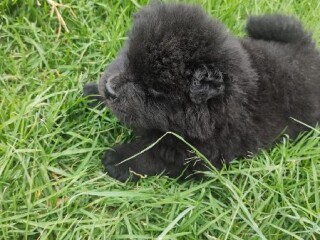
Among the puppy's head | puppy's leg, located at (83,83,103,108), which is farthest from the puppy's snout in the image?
puppy's leg, located at (83,83,103,108)

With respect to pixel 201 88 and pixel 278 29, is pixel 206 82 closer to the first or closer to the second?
pixel 201 88

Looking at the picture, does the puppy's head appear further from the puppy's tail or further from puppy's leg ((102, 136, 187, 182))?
the puppy's tail

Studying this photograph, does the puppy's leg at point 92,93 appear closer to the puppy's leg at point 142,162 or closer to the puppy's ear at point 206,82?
the puppy's leg at point 142,162

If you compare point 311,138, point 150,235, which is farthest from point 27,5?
point 311,138

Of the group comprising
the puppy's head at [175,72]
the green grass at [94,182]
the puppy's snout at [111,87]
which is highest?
the puppy's head at [175,72]

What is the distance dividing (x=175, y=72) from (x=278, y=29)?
3.48 ft

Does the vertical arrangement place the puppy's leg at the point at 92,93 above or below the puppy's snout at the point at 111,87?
below

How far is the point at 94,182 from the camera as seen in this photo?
2.61m

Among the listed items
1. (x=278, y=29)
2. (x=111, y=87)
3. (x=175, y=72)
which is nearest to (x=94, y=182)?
(x=111, y=87)

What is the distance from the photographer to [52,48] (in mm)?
3172

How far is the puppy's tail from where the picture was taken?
111 inches

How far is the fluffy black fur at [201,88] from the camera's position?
2.14 metres

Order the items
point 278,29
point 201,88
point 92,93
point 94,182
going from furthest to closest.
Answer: point 92,93, point 278,29, point 94,182, point 201,88

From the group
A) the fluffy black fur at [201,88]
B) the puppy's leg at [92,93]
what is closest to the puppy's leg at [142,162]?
the fluffy black fur at [201,88]
